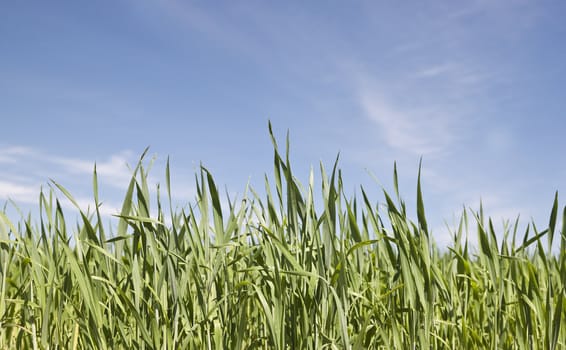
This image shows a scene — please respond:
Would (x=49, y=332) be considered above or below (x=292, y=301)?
below

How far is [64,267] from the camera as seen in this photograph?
5.41 ft

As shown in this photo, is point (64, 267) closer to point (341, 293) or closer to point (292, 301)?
point (292, 301)

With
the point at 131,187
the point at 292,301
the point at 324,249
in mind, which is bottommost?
the point at 292,301

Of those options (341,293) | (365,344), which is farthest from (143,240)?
(365,344)

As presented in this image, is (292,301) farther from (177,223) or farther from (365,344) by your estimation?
(177,223)

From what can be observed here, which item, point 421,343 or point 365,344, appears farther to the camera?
point 365,344

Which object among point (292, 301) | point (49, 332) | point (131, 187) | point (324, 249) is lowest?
point (49, 332)

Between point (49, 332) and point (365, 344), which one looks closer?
point (365, 344)

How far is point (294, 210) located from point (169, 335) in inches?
17.3

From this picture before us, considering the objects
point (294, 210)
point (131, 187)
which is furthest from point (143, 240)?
point (294, 210)

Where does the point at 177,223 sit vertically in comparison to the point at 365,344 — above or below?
above

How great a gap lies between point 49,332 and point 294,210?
0.89 meters

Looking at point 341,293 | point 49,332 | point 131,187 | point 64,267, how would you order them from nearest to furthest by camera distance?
point 341,293 → point 131,187 → point 49,332 → point 64,267

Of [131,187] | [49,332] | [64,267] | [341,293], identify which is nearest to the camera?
[341,293]
